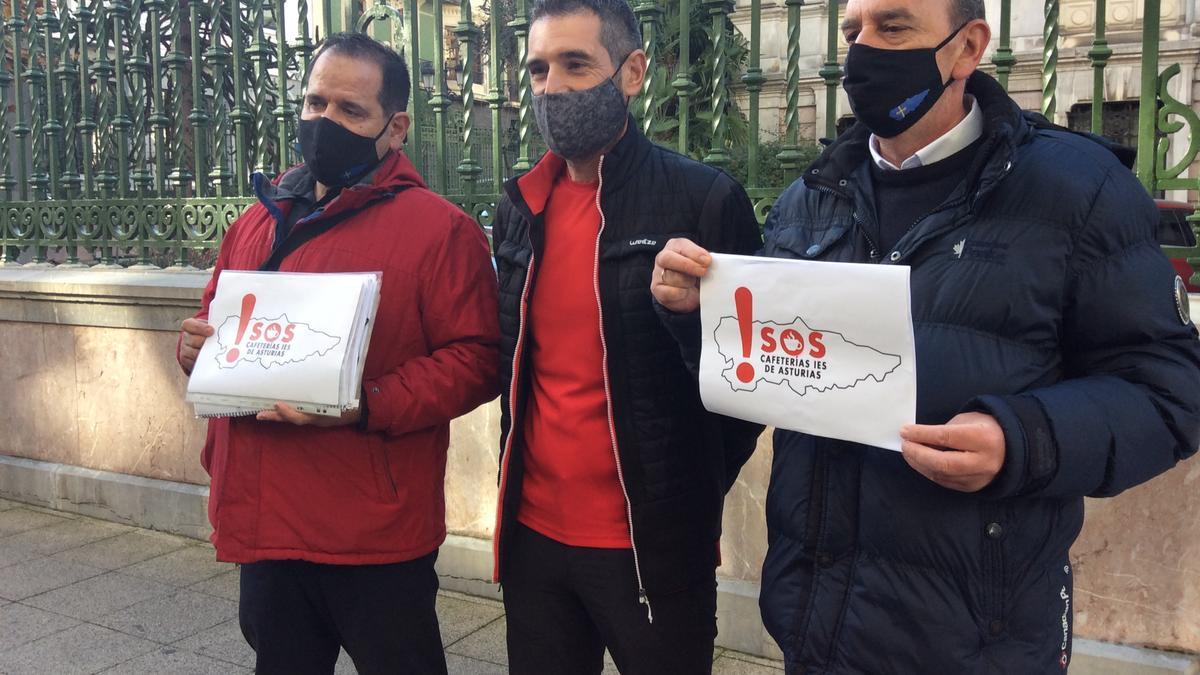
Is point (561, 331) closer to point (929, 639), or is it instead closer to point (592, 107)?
point (592, 107)

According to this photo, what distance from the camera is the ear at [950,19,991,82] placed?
192 cm

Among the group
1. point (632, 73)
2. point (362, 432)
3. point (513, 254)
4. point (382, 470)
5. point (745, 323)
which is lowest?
point (382, 470)

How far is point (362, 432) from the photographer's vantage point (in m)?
2.62

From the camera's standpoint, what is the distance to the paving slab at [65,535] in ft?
18.6

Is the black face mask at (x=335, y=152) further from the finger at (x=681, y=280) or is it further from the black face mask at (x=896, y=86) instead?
the black face mask at (x=896, y=86)

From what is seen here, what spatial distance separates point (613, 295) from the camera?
7.79ft

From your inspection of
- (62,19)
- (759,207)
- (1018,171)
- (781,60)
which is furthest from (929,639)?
(781,60)

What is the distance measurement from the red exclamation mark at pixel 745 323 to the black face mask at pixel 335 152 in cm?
122

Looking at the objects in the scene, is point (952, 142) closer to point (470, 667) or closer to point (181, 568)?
point (470, 667)

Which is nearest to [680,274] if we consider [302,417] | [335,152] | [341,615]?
[302,417]

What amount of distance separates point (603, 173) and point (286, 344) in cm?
87

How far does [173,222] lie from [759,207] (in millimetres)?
3552

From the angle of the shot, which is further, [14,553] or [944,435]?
[14,553]

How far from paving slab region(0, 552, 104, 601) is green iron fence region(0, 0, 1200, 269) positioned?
5.76ft
